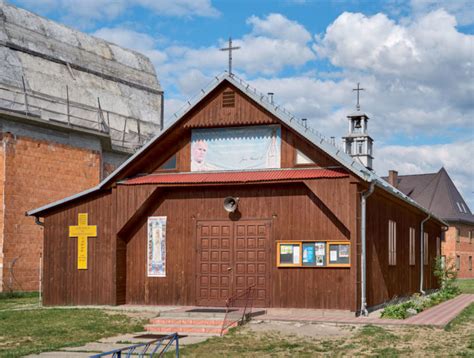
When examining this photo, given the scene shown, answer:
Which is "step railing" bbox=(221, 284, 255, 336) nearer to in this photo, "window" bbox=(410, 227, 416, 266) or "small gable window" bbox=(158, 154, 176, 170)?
"small gable window" bbox=(158, 154, 176, 170)

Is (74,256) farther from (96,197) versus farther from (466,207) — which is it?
(466,207)

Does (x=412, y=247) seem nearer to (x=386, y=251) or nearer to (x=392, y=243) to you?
(x=392, y=243)

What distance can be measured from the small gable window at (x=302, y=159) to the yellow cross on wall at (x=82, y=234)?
6.63 meters

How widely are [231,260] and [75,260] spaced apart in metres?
5.09

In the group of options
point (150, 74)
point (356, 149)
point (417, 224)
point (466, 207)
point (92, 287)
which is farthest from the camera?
point (466, 207)

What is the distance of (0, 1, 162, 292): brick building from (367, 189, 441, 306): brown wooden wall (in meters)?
13.8

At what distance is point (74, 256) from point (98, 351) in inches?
376

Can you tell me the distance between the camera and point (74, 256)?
23.2 metres

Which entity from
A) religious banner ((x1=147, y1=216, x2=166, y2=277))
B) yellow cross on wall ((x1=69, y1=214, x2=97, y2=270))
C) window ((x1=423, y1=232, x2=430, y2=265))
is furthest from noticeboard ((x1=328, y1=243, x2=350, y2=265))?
window ((x1=423, y1=232, x2=430, y2=265))

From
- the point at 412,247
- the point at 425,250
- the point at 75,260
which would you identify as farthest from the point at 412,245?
the point at 75,260

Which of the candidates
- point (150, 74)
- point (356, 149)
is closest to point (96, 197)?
point (356, 149)

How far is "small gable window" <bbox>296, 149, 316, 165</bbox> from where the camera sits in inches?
824

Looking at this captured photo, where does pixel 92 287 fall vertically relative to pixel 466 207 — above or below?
below

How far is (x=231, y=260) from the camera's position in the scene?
21.6m
